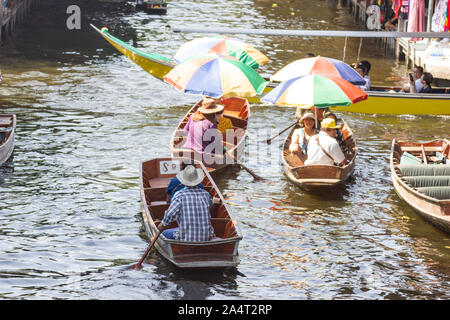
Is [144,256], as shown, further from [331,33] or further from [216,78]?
[331,33]

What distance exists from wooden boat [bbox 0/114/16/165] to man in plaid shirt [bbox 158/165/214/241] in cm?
622

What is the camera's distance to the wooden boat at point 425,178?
43.7 ft

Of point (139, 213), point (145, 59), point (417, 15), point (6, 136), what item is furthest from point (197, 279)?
point (417, 15)

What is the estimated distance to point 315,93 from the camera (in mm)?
15258

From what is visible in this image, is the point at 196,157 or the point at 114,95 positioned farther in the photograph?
the point at 114,95

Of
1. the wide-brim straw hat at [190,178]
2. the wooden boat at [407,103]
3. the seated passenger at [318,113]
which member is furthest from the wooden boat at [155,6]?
the wide-brim straw hat at [190,178]

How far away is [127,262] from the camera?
12.4 meters

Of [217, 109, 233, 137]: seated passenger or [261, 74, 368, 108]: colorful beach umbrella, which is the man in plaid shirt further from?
[217, 109, 233, 137]: seated passenger

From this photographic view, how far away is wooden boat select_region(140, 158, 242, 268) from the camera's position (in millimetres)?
11352

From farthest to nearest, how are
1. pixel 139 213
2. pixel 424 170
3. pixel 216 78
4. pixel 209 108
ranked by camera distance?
pixel 216 78 → pixel 209 108 → pixel 424 170 → pixel 139 213

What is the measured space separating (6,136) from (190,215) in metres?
7.34
